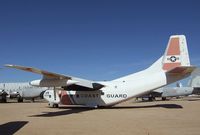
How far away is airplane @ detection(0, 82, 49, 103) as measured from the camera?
152ft

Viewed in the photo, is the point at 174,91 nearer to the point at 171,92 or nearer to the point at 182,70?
the point at 171,92

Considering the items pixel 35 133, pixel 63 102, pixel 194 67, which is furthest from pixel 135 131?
pixel 63 102

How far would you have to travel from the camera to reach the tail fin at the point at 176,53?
906 inches

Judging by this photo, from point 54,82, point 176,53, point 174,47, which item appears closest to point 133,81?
point 176,53

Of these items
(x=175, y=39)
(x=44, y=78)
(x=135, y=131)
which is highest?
(x=175, y=39)

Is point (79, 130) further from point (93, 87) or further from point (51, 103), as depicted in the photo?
point (51, 103)

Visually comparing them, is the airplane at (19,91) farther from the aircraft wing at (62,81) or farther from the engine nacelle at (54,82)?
the engine nacelle at (54,82)

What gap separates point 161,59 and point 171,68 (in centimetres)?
136

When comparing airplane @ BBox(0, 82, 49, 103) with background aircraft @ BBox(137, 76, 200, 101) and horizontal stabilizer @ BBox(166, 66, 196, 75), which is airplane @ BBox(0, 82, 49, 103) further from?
horizontal stabilizer @ BBox(166, 66, 196, 75)

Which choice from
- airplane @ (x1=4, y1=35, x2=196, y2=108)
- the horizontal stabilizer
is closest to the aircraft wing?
airplane @ (x1=4, y1=35, x2=196, y2=108)

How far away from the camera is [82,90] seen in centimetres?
2484

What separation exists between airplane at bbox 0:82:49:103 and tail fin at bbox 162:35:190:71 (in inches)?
1063

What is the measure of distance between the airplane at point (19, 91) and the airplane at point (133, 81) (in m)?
22.5

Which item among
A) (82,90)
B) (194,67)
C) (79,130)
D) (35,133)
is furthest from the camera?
(82,90)
